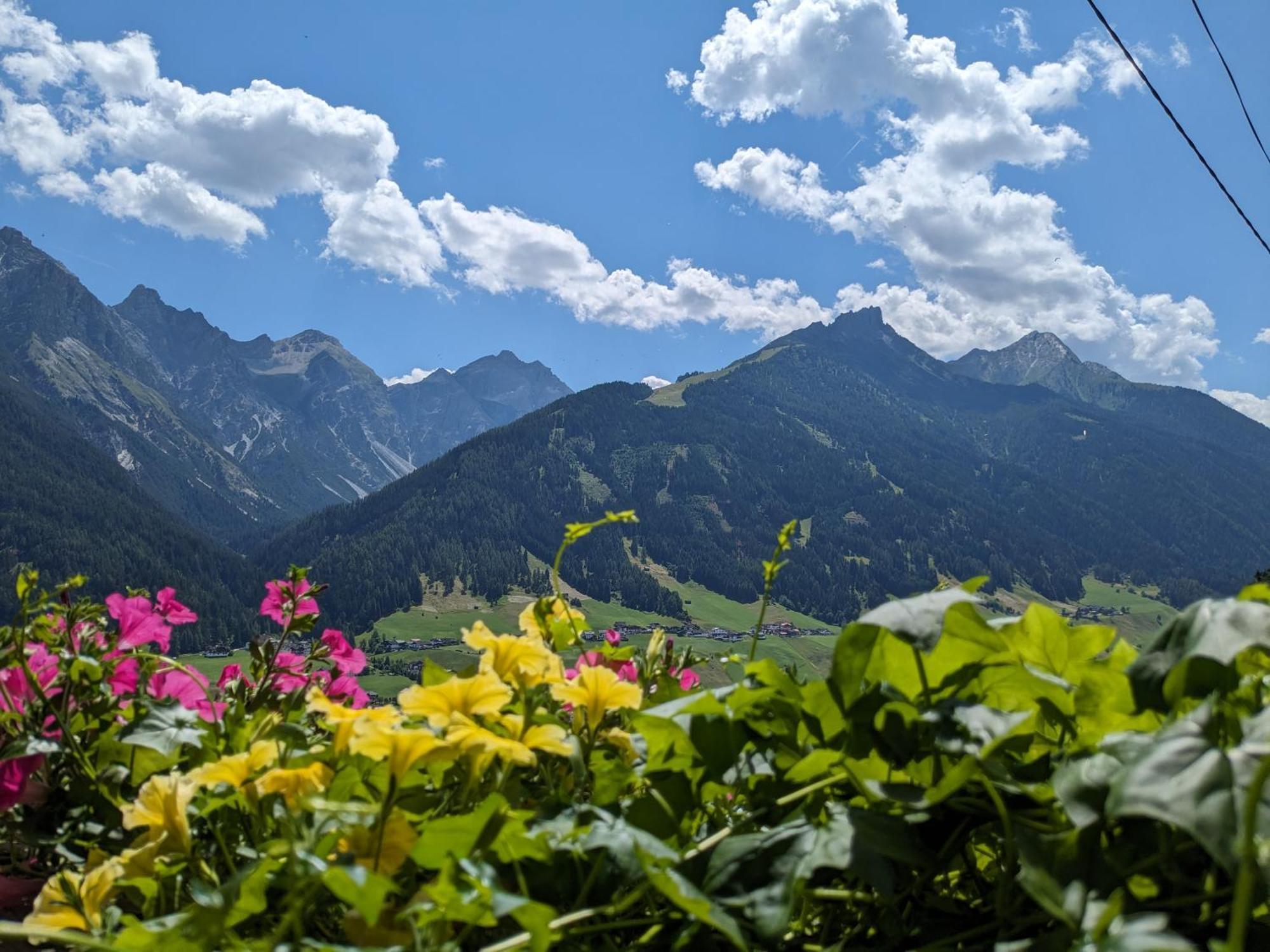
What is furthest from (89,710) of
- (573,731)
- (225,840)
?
(573,731)

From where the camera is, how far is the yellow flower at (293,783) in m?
0.82

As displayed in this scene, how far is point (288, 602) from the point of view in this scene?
197 centimetres

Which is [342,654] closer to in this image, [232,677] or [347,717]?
[232,677]

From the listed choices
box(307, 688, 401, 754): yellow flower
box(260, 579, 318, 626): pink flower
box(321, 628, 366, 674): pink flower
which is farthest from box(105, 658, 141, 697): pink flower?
box(307, 688, 401, 754): yellow flower

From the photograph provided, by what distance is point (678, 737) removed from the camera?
92cm

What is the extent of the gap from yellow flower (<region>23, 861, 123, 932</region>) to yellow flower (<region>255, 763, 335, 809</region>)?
0.77 ft

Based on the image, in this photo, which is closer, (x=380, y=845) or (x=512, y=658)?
(x=380, y=845)

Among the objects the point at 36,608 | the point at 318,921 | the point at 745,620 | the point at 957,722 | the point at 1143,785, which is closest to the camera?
the point at 1143,785

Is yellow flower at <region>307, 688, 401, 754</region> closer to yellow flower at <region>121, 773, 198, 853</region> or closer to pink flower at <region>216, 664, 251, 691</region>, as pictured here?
yellow flower at <region>121, 773, 198, 853</region>

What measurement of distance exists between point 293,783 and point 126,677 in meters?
1.15

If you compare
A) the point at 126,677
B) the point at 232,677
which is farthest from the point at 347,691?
the point at 126,677

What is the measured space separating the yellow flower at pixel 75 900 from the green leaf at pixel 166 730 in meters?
0.33

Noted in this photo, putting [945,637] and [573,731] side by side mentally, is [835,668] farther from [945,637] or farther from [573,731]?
[573,731]

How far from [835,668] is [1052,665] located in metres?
0.36
